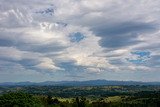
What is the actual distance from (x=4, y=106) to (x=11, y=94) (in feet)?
37.2

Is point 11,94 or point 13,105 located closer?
point 13,105

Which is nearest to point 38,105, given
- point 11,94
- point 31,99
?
point 31,99

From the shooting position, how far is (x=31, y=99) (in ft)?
536

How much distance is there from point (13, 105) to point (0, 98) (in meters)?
12.7

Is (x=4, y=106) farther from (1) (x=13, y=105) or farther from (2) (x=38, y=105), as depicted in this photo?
(2) (x=38, y=105)

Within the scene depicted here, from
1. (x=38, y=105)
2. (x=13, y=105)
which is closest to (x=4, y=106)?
(x=13, y=105)

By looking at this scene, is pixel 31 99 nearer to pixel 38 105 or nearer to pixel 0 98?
pixel 38 105

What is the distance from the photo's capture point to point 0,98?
165 meters

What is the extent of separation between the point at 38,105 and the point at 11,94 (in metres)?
16.0

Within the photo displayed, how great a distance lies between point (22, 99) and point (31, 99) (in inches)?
262

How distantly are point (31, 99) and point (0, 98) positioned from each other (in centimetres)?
1667

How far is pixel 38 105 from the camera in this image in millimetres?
164250

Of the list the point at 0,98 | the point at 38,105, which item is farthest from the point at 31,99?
the point at 0,98

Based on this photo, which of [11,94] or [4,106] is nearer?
[4,106]
